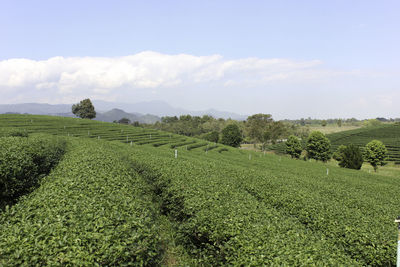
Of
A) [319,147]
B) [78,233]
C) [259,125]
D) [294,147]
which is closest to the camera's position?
[78,233]

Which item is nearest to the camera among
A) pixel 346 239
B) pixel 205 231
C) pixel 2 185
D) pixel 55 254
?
pixel 55 254

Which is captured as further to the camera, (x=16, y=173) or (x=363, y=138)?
(x=363, y=138)

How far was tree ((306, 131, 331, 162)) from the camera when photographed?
2366 inches

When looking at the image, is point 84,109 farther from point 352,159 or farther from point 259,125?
point 352,159

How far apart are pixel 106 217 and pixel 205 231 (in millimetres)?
2674

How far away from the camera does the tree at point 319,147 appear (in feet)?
197

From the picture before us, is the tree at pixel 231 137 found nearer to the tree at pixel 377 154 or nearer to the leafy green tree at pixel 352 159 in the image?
the leafy green tree at pixel 352 159

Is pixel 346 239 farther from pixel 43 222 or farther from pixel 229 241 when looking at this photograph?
pixel 43 222

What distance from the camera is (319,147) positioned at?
60000mm

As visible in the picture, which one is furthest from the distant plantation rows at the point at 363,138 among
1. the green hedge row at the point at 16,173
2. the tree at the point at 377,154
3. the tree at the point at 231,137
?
the green hedge row at the point at 16,173

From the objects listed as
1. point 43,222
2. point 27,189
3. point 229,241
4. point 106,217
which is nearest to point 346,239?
point 229,241

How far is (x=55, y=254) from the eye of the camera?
3.57m

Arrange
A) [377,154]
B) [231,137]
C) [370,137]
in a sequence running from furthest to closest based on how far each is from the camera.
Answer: [370,137]
[231,137]
[377,154]

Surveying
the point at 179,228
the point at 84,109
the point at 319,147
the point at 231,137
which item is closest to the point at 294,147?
the point at 319,147
